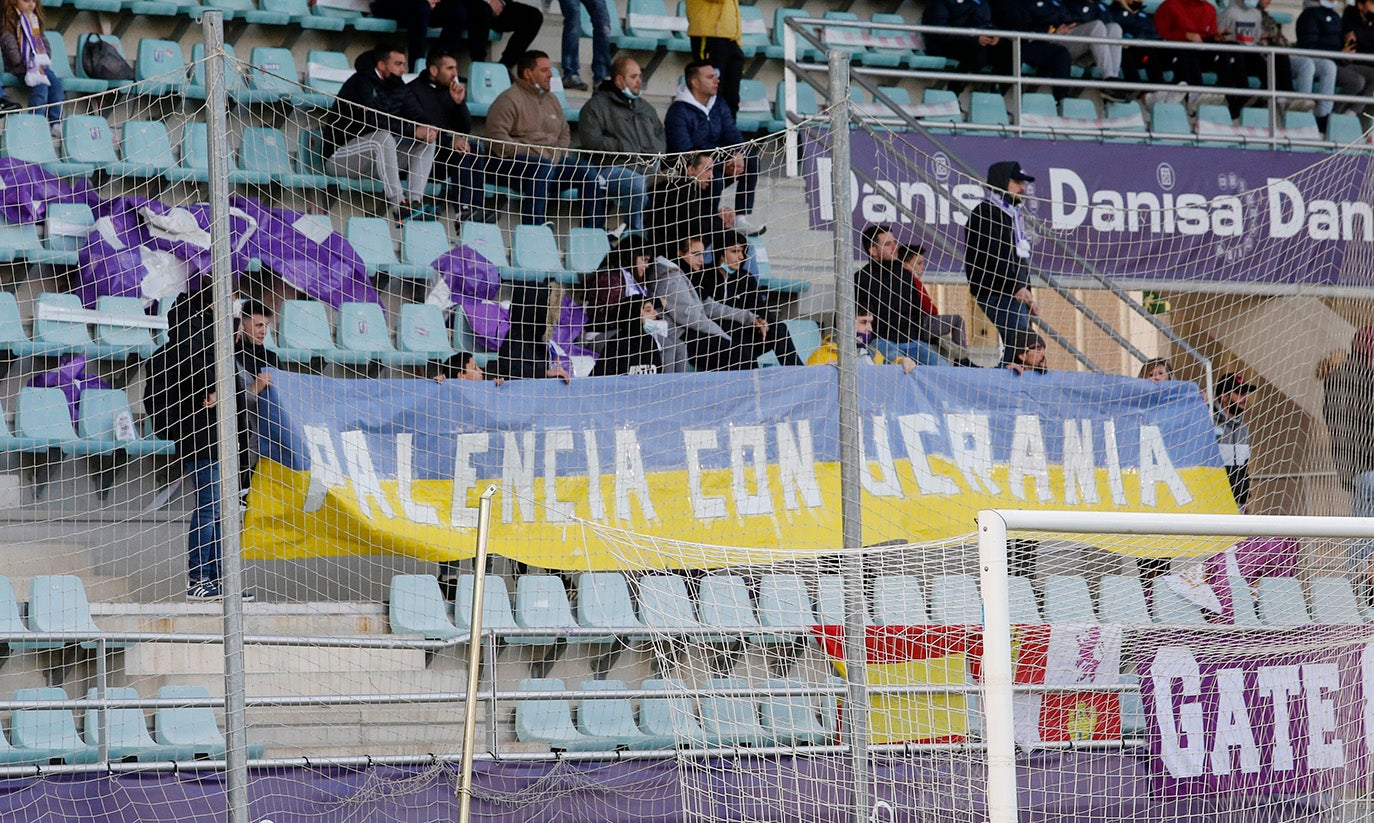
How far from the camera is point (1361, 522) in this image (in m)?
5.42

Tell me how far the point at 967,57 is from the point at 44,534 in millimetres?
7322

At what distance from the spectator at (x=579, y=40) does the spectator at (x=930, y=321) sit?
8.88 feet

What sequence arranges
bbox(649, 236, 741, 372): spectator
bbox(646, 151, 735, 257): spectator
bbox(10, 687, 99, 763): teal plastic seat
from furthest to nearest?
bbox(646, 151, 735, 257): spectator
bbox(649, 236, 741, 372): spectator
bbox(10, 687, 99, 763): teal plastic seat

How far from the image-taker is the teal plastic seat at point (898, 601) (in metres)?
7.04

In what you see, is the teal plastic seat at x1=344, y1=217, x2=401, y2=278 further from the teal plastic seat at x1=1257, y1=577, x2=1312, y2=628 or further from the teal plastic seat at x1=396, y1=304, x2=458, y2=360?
the teal plastic seat at x1=1257, y1=577, x2=1312, y2=628

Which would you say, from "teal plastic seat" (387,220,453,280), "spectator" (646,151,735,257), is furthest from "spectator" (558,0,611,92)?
"teal plastic seat" (387,220,453,280)

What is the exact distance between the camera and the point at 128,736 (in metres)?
6.68

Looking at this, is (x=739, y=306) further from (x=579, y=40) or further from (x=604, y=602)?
(x=579, y=40)

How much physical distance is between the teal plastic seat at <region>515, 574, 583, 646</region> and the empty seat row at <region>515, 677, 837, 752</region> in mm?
278

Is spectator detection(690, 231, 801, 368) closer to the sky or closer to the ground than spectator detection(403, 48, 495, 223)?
closer to the ground

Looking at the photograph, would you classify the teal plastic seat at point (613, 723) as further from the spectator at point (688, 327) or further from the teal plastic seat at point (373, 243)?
the teal plastic seat at point (373, 243)

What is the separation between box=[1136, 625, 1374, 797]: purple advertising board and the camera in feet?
22.0

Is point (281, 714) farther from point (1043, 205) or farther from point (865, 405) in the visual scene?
point (1043, 205)

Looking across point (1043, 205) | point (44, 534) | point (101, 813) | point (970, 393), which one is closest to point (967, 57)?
point (1043, 205)
